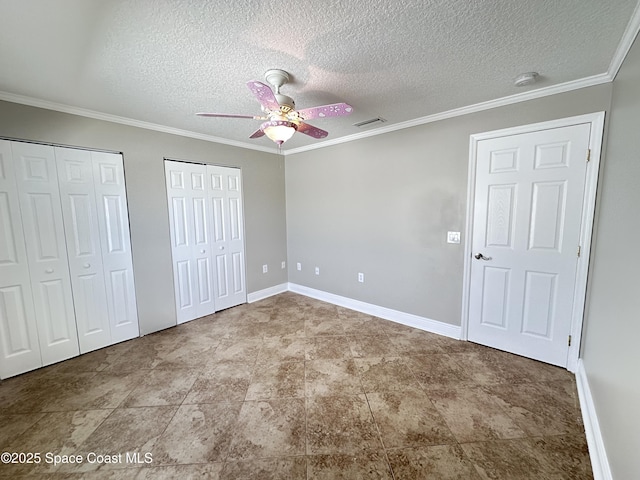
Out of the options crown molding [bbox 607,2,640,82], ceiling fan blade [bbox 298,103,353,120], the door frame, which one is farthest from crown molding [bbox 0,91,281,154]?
crown molding [bbox 607,2,640,82]

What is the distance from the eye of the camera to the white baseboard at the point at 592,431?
1279 millimetres

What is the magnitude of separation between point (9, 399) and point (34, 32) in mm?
2582

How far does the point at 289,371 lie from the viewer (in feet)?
7.42

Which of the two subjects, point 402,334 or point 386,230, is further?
point 386,230

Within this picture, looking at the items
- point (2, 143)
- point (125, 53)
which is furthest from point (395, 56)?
point (2, 143)

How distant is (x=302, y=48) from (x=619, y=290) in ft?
7.51

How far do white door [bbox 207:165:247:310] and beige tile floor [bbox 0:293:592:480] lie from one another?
1.01m

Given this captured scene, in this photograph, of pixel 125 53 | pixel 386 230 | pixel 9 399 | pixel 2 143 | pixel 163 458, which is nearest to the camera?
pixel 163 458

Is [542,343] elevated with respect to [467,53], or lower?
lower

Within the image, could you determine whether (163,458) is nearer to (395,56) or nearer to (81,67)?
(81,67)

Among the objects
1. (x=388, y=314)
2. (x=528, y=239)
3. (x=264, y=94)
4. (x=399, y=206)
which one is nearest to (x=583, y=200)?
(x=528, y=239)

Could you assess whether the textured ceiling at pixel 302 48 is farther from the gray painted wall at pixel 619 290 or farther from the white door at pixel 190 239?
the white door at pixel 190 239

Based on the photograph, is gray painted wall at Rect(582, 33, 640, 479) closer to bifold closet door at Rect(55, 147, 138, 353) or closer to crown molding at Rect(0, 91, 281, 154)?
crown molding at Rect(0, 91, 281, 154)

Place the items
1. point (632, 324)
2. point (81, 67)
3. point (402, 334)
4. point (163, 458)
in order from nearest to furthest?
point (632, 324), point (163, 458), point (81, 67), point (402, 334)
